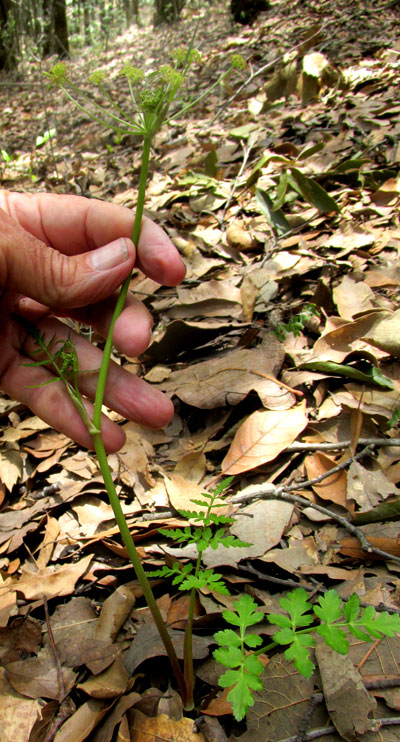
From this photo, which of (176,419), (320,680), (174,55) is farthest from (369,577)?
(174,55)

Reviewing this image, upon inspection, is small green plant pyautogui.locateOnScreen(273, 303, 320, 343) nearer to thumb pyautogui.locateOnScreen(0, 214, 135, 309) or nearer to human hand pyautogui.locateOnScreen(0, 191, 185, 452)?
human hand pyautogui.locateOnScreen(0, 191, 185, 452)

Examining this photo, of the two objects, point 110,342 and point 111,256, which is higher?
point 111,256

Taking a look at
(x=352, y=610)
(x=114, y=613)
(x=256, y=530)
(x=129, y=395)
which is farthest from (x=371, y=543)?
(x=129, y=395)

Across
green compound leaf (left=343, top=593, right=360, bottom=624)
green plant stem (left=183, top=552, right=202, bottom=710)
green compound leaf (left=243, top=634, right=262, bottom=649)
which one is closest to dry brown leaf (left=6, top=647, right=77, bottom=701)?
green plant stem (left=183, top=552, right=202, bottom=710)

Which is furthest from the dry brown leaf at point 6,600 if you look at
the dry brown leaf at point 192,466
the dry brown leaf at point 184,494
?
the dry brown leaf at point 192,466

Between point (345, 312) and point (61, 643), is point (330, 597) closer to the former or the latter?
point (61, 643)

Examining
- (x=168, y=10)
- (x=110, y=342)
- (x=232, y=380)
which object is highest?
(x=168, y=10)

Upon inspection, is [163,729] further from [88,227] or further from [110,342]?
[88,227]

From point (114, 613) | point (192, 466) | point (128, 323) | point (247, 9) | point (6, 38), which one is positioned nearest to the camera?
point (114, 613)
